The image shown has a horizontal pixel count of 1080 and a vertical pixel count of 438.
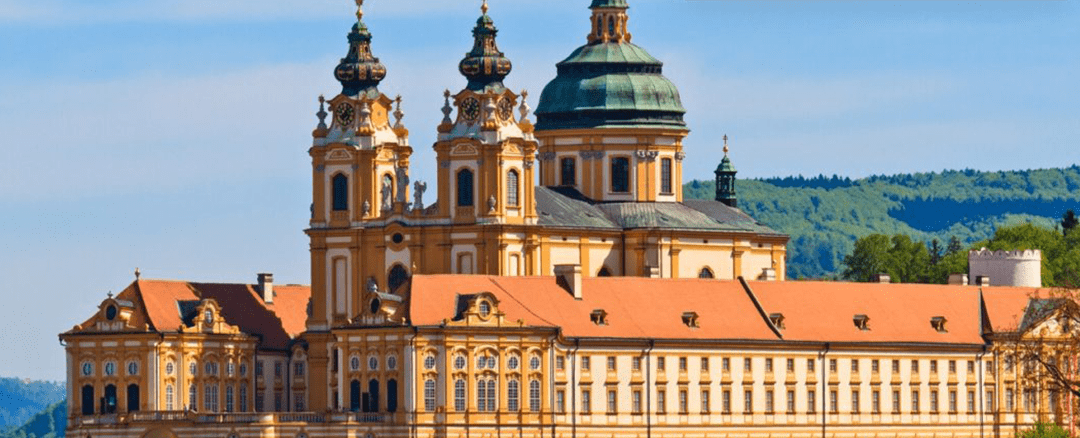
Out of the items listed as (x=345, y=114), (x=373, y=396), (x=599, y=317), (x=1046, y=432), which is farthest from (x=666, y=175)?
(x=1046, y=432)

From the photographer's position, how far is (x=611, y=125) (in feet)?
600

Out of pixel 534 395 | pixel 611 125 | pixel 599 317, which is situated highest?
pixel 611 125

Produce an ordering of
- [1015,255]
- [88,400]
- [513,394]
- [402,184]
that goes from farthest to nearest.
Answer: [1015,255], [402,184], [88,400], [513,394]

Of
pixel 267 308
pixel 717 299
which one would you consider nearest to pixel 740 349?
pixel 717 299

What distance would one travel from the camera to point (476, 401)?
159 m

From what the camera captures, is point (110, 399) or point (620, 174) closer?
point (110, 399)

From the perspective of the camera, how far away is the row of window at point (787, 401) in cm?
16300

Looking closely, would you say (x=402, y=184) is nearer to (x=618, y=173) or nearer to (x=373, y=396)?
(x=618, y=173)

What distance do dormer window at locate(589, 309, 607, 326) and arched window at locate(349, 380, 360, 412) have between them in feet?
38.4

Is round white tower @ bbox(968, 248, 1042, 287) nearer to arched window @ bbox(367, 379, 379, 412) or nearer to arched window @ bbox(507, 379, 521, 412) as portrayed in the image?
arched window @ bbox(507, 379, 521, 412)

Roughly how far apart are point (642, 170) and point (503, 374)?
2686 centimetres

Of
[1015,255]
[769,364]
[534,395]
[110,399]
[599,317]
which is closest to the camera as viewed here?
[534,395]

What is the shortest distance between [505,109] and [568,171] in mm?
13820

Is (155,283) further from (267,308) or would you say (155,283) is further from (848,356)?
(848,356)
